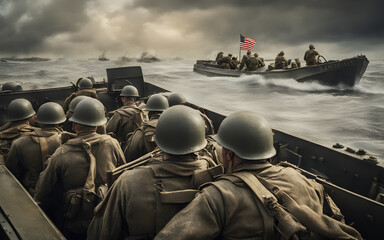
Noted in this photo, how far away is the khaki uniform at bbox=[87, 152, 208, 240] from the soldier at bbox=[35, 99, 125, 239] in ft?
2.14

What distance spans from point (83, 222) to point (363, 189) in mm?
3466

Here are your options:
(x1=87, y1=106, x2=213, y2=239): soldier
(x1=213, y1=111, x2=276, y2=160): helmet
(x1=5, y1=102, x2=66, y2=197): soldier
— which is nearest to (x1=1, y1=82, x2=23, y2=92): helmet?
(x1=5, y1=102, x2=66, y2=197): soldier

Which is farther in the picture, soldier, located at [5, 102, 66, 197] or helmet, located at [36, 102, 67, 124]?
helmet, located at [36, 102, 67, 124]

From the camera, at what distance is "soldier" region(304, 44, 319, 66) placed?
1787cm

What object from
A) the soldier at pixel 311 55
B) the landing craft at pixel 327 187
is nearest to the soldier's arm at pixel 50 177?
the landing craft at pixel 327 187

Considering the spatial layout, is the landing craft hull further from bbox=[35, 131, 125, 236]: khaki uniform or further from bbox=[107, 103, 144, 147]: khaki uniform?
bbox=[35, 131, 125, 236]: khaki uniform

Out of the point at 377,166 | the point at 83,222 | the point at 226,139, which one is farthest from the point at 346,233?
the point at 83,222

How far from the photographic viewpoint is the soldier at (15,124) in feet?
13.8

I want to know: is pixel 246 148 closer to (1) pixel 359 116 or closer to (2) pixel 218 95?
(1) pixel 359 116

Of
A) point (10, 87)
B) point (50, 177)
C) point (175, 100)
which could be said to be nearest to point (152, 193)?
point (50, 177)

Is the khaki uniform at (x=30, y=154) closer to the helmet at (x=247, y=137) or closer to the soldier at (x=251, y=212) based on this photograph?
the helmet at (x=247, y=137)

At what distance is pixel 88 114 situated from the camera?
3.34 meters

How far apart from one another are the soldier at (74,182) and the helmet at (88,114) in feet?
0.80

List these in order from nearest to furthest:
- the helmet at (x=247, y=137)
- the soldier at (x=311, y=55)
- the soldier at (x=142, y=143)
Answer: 1. the helmet at (x=247, y=137)
2. the soldier at (x=142, y=143)
3. the soldier at (x=311, y=55)
